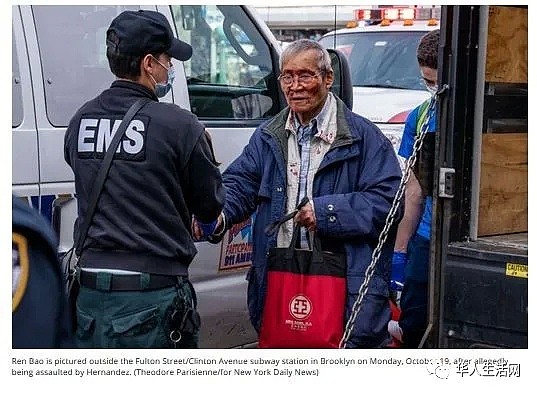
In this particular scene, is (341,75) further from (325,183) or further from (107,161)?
(107,161)

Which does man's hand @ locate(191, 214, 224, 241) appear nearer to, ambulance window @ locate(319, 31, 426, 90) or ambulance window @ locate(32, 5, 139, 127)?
ambulance window @ locate(32, 5, 139, 127)

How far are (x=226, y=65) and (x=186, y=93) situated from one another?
31 cm

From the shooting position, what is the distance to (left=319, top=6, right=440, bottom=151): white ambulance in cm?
674

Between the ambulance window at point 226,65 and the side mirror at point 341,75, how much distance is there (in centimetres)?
30

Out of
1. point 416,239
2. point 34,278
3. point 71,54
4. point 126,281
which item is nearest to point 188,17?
point 71,54

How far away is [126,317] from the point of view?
9.14 feet

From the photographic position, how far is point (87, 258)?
2.84 meters

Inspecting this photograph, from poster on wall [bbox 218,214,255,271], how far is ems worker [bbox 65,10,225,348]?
974 millimetres

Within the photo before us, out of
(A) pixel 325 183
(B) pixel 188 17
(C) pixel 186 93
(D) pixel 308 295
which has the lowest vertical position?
(D) pixel 308 295

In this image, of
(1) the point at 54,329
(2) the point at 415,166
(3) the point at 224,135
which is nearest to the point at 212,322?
(3) the point at 224,135
